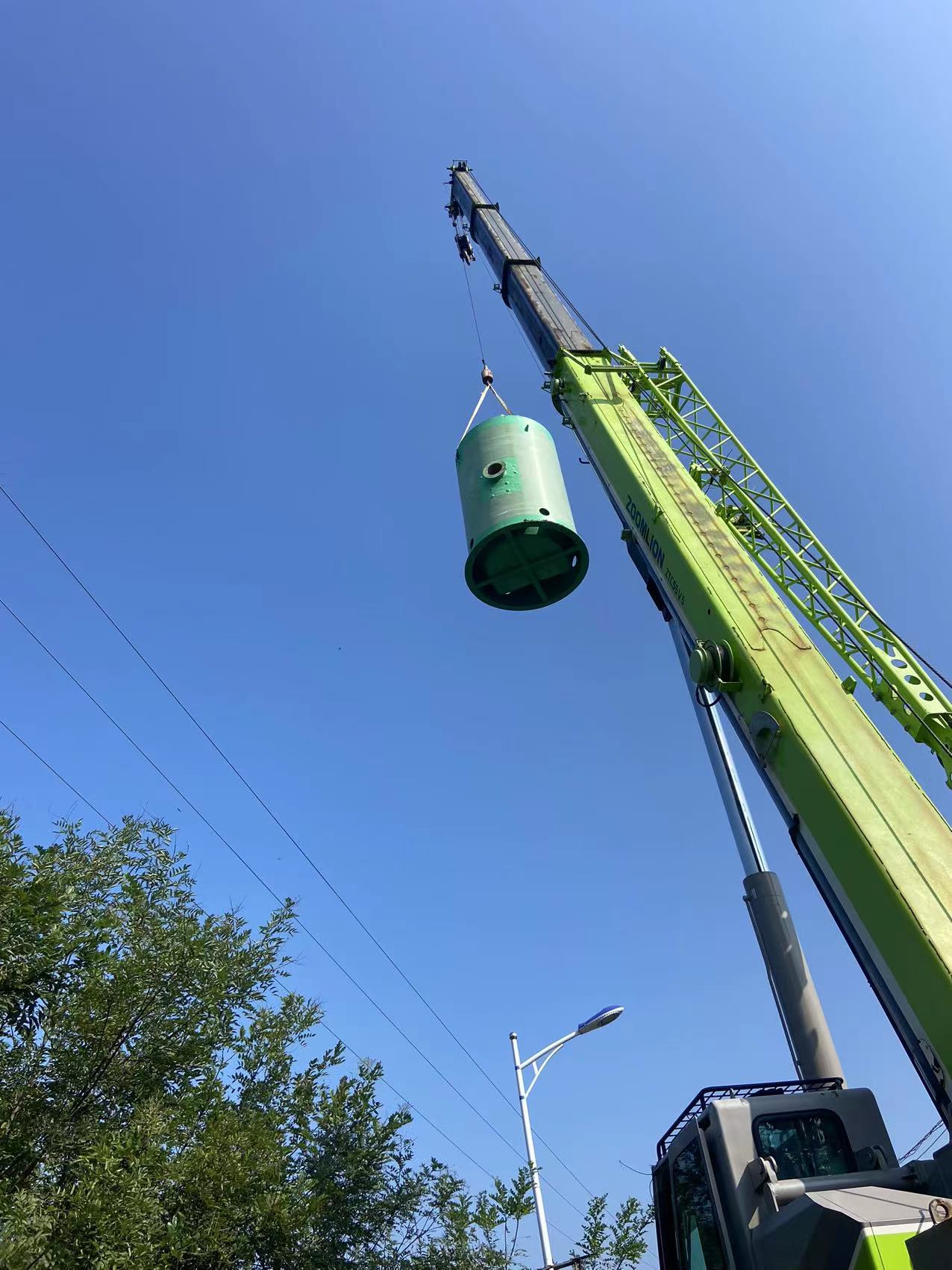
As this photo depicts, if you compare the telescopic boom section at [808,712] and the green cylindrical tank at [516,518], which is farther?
the green cylindrical tank at [516,518]

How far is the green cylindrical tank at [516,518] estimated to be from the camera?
1005 cm

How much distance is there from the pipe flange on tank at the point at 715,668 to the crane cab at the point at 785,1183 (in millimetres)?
2912

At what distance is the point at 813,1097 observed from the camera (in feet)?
17.5

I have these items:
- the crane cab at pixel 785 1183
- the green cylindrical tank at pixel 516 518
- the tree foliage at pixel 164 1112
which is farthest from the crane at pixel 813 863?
the tree foliage at pixel 164 1112

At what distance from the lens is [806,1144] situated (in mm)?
5156

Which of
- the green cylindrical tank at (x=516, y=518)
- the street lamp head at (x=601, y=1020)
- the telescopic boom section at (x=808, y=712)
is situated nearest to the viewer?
the telescopic boom section at (x=808, y=712)

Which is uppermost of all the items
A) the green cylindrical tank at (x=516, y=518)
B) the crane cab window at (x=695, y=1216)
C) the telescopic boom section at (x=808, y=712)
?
the green cylindrical tank at (x=516, y=518)

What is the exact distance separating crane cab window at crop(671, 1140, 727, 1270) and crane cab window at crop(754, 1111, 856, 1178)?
0.46 meters

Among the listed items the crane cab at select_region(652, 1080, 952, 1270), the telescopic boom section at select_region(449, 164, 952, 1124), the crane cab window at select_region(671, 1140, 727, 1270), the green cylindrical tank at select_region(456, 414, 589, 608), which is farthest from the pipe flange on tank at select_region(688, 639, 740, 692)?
the green cylindrical tank at select_region(456, 414, 589, 608)

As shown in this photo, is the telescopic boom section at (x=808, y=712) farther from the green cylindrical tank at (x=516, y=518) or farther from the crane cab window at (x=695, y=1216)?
the crane cab window at (x=695, y=1216)

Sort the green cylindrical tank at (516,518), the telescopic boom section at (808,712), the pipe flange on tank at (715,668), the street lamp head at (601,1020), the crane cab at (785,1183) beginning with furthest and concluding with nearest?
the street lamp head at (601,1020), the green cylindrical tank at (516,518), the pipe flange on tank at (715,668), the telescopic boom section at (808,712), the crane cab at (785,1183)

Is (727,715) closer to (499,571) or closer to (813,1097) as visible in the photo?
(813,1097)

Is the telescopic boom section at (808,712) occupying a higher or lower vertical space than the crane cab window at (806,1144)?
higher

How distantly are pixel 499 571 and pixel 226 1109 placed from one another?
26.0 feet
